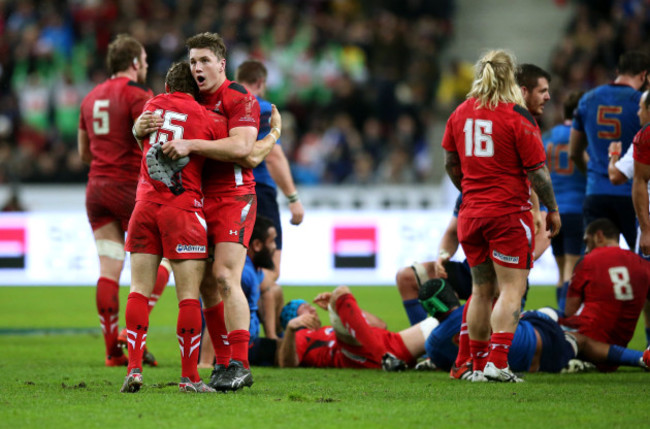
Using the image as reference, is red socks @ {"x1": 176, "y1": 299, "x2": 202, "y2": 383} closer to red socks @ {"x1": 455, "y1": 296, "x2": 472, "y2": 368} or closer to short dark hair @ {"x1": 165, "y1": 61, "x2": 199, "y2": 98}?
short dark hair @ {"x1": 165, "y1": 61, "x2": 199, "y2": 98}

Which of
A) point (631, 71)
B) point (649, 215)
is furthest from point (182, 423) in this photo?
point (631, 71)

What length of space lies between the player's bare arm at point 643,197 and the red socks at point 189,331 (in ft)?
9.93

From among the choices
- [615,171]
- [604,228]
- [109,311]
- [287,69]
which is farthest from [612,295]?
[287,69]

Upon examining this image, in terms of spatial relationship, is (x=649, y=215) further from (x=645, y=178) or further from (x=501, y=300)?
(x=501, y=300)

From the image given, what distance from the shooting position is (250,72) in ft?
27.1

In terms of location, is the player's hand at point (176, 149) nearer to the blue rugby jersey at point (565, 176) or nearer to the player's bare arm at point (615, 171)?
the player's bare arm at point (615, 171)

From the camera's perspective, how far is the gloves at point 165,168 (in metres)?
5.49

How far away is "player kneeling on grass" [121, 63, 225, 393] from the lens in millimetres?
5504

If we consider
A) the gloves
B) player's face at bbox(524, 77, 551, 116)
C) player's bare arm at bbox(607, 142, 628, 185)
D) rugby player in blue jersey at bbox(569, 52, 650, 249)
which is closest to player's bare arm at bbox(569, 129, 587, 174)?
rugby player in blue jersey at bbox(569, 52, 650, 249)

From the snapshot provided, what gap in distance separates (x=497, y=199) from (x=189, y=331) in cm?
208

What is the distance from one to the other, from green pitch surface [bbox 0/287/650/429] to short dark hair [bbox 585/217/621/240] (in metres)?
1.03

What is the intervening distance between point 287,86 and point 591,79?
6.10m

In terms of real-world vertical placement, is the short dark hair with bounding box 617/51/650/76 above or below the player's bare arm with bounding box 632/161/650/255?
above

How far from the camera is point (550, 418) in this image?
4738mm
